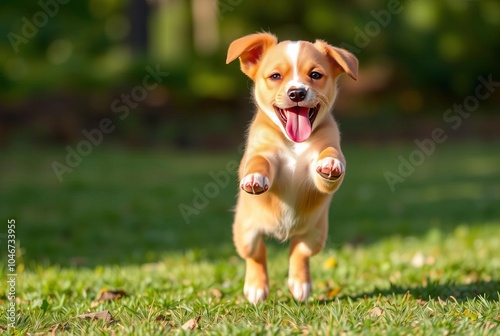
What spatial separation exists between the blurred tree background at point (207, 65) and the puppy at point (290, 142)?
1610 cm

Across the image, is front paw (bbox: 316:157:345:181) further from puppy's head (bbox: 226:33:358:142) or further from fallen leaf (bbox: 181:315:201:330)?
fallen leaf (bbox: 181:315:201:330)

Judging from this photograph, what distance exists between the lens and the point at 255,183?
4.18m

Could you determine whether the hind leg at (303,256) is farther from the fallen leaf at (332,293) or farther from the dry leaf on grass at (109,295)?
the dry leaf on grass at (109,295)

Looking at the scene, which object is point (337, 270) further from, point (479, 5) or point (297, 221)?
point (479, 5)

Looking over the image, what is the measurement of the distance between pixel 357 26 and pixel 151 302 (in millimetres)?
21735

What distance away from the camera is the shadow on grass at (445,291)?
4.99 m

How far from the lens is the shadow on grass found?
197 inches

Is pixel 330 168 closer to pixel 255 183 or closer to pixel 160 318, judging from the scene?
pixel 255 183

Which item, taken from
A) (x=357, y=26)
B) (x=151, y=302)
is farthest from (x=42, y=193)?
(x=357, y=26)
